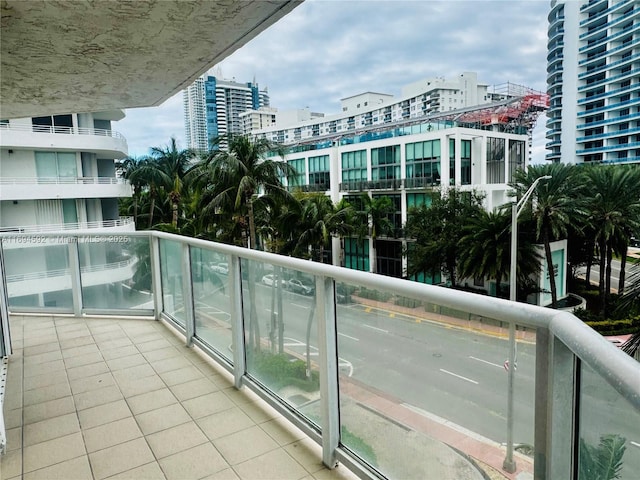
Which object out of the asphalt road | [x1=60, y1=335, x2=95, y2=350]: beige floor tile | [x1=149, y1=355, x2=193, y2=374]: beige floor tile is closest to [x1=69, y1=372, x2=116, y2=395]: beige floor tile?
[x1=149, y1=355, x2=193, y2=374]: beige floor tile

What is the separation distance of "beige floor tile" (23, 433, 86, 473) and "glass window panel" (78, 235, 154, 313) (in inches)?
112

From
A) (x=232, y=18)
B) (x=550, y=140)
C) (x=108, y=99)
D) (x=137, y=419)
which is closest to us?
(x=232, y=18)

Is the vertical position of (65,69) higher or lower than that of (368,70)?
lower

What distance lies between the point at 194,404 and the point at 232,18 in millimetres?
2622

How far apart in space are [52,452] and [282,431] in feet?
4.63

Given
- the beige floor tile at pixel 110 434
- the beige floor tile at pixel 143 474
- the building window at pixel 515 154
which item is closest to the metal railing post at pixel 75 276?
the beige floor tile at pixel 110 434

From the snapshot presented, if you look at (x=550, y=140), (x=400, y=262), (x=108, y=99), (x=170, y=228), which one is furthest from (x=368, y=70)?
(x=108, y=99)

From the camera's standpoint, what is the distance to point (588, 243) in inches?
1177

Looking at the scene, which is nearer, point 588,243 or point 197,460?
point 197,460

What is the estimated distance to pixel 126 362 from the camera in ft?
13.5

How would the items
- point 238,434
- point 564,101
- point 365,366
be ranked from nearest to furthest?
point 365,366
point 238,434
point 564,101

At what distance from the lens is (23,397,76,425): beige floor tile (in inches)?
122

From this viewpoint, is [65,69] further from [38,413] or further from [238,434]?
[238,434]

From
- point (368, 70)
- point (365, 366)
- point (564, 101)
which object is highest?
point (368, 70)
